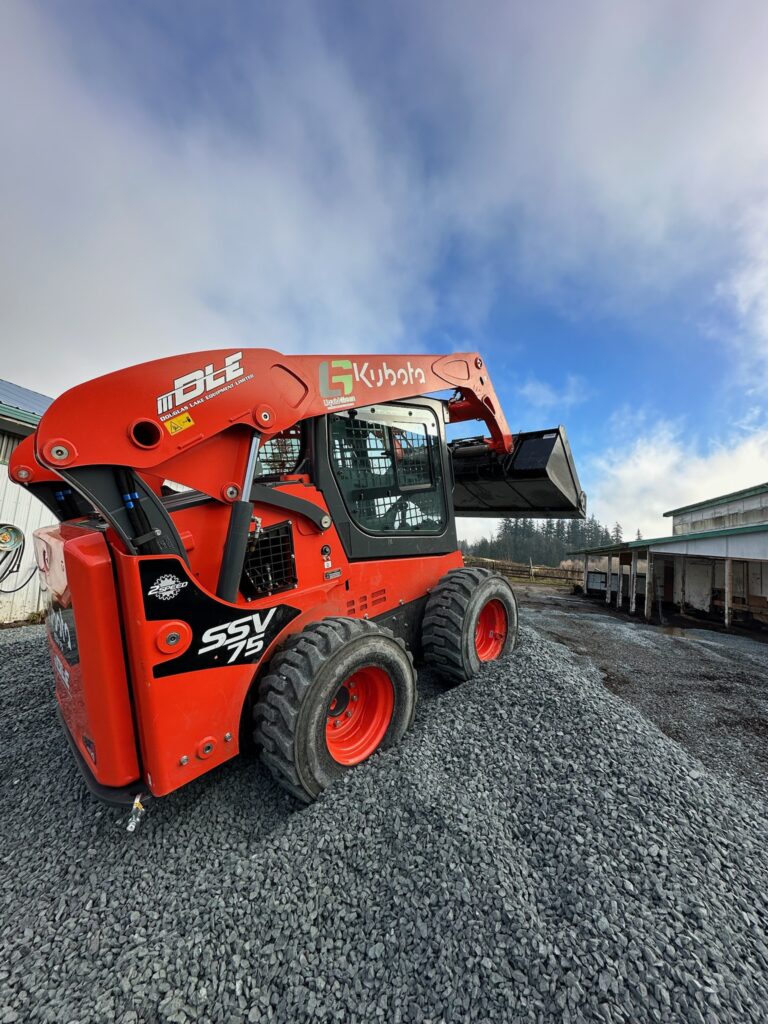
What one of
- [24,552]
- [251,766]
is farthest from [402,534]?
[24,552]

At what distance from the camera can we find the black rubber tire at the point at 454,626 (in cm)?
352

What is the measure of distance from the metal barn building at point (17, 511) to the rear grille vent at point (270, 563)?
7.40m

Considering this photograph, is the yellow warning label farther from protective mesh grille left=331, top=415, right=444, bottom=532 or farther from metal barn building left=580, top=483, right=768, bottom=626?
metal barn building left=580, top=483, right=768, bottom=626

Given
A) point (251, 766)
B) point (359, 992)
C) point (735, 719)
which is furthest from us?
point (735, 719)

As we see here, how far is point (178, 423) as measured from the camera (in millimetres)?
2135

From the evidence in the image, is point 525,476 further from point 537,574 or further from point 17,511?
point 537,574

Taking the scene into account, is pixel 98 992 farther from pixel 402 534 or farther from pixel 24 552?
pixel 24 552

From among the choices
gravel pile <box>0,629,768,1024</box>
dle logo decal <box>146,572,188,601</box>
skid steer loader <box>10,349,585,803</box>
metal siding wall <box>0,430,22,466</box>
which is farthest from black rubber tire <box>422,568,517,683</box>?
metal siding wall <box>0,430,22,466</box>

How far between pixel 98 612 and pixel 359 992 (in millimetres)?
1882

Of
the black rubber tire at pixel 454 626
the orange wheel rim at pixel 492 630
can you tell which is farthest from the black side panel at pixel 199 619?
the orange wheel rim at pixel 492 630

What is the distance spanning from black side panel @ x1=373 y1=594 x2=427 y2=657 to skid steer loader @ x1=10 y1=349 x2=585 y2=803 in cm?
3

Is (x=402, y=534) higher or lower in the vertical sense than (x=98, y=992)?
higher

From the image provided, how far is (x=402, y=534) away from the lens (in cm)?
359

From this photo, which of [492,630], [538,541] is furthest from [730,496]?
[538,541]
